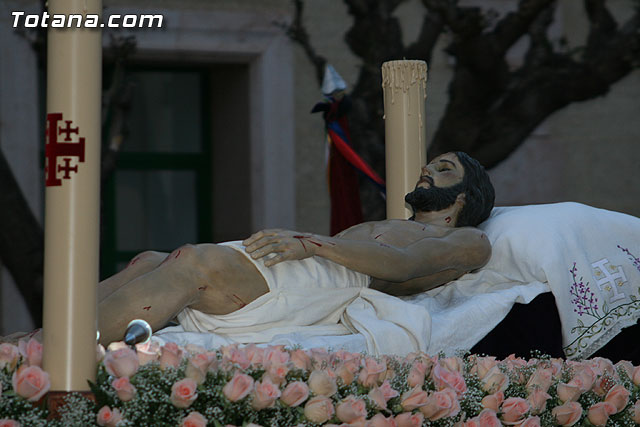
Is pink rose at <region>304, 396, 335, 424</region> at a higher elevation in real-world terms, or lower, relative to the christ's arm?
lower

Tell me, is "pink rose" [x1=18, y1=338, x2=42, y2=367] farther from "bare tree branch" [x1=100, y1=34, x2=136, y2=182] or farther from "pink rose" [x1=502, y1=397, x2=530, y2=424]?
"bare tree branch" [x1=100, y1=34, x2=136, y2=182]

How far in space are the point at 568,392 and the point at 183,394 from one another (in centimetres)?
102

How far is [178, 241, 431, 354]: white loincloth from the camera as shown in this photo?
3.15 m

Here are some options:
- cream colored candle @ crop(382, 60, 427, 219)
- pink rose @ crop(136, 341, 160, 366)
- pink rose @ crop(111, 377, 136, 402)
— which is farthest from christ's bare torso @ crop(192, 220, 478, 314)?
pink rose @ crop(111, 377, 136, 402)

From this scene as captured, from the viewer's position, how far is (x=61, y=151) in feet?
7.08

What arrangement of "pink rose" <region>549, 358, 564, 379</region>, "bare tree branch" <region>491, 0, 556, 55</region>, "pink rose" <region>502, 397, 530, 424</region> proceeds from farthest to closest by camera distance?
1. "bare tree branch" <region>491, 0, 556, 55</region>
2. "pink rose" <region>549, 358, 564, 379</region>
3. "pink rose" <region>502, 397, 530, 424</region>

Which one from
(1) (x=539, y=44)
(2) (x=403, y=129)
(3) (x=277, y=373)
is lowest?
(3) (x=277, y=373)

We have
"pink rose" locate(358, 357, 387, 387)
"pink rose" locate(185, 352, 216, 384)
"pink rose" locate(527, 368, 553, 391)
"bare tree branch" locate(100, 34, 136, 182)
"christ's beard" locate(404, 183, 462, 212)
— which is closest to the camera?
"pink rose" locate(185, 352, 216, 384)

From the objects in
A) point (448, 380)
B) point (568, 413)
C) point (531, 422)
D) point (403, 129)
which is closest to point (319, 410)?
point (448, 380)

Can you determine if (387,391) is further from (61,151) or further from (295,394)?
(61,151)

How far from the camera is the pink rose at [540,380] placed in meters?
2.62

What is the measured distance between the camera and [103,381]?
2.19 meters

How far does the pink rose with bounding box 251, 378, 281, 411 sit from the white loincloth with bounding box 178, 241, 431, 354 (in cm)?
92

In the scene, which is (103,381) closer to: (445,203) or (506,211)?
(445,203)
